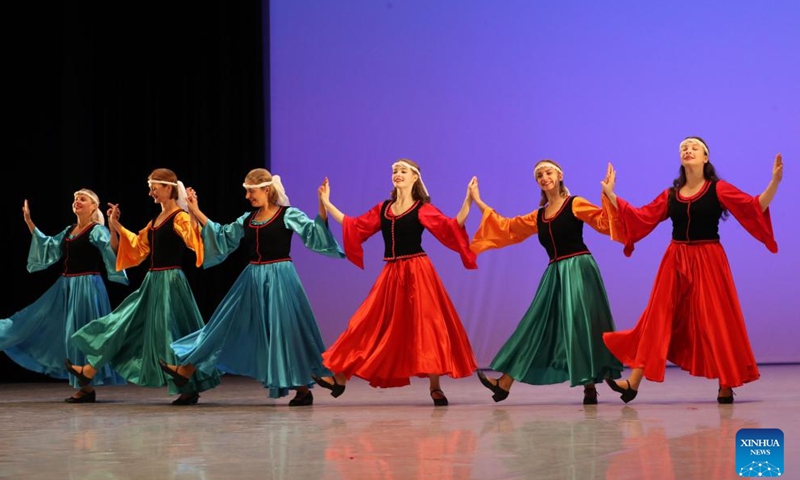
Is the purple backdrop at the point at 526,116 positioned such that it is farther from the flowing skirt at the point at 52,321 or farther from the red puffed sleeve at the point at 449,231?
the red puffed sleeve at the point at 449,231

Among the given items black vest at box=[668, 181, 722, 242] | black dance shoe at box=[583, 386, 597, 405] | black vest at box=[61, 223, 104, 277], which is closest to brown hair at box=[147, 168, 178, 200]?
black vest at box=[61, 223, 104, 277]

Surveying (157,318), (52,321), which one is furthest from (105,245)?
(157,318)

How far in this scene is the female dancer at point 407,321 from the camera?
554 cm

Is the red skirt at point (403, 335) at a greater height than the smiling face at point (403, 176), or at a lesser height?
lesser

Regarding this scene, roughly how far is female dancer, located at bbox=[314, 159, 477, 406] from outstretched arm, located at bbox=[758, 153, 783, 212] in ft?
4.72

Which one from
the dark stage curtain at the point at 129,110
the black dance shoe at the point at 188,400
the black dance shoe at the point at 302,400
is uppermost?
the dark stage curtain at the point at 129,110

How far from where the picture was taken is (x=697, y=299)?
5199 mm

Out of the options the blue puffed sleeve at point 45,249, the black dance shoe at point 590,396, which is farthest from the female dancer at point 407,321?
the blue puffed sleeve at point 45,249

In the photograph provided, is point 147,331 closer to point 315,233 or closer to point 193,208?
point 193,208

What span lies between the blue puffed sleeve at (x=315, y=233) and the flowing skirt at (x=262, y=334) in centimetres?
18

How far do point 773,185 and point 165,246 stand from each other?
Result: 3254 millimetres

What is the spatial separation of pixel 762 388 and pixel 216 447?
11.2 feet

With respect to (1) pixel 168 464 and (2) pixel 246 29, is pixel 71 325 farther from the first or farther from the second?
(1) pixel 168 464

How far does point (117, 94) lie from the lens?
8352 mm
